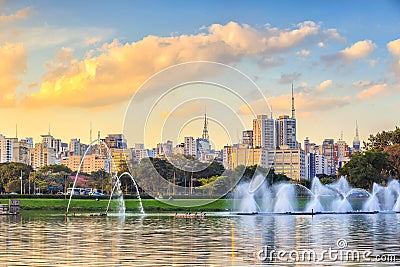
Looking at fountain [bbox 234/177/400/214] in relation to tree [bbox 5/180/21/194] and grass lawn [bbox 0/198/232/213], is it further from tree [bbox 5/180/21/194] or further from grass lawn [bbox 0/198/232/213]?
tree [bbox 5/180/21/194]

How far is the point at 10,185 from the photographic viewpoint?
10256 cm

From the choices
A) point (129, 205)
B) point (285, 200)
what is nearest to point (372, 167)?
point (285, 200)

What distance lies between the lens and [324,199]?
7569 centimetres

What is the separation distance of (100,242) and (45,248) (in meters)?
3.06

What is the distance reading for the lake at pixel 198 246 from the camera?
79.5 feet

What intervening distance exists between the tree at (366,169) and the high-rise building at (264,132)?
34421 millimetres

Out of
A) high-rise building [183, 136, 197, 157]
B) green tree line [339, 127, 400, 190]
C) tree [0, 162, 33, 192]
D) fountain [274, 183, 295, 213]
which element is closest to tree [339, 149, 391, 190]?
green tree line [339, 127, 400, 190]

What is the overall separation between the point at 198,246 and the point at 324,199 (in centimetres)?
4797

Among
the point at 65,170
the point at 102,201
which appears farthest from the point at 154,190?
the point at 65,170

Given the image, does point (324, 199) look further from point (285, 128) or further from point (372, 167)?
point (285, 128)

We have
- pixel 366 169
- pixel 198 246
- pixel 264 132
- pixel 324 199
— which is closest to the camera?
pixel 198 246

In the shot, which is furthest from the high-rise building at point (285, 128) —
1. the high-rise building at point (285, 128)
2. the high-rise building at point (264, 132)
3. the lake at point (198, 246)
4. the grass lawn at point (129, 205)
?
the lake at point (198, 246)

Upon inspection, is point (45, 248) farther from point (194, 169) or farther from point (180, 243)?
point (194, 169)

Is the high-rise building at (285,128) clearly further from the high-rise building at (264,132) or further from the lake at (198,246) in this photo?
the lake at (198,246)
